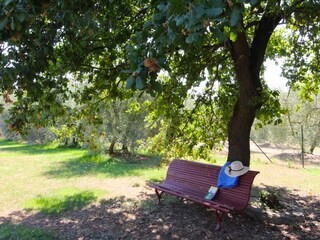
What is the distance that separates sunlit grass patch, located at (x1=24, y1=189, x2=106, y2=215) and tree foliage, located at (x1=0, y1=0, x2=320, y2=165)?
2.41m

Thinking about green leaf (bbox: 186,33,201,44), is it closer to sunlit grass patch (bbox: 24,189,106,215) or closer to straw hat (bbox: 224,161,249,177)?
straw hat (bbox: 224,161,249,177)

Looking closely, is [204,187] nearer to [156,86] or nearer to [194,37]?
[156,86]

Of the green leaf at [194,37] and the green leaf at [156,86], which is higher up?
the green leaf at [194,37]

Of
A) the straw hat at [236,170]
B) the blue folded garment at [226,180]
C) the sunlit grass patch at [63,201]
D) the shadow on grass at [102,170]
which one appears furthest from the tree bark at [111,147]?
the straw hat at [236,170]

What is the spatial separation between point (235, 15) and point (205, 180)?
4.96m

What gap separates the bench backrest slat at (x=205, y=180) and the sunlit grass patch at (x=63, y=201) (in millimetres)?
2070

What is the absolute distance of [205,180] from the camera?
6172 millimetres

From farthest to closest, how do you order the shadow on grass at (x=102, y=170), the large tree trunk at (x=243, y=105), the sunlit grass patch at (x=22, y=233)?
the shadow on grass at (x=102, y=170)
the large tree trunk at (x=243, y=105)
the sunlit grass patch at (x=22, y=233)

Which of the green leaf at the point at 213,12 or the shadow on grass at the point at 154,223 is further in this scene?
the shadow on grass at the point at 154,223

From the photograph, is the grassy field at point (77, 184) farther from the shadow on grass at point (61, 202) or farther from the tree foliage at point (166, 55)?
the tree foliage at point (166, 55)

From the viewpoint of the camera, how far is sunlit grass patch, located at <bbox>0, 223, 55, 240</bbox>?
15.7 feet

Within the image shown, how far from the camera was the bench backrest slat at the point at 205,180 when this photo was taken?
5.18 meters

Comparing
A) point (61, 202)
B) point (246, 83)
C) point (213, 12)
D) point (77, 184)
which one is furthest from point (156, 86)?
point (77, 184)

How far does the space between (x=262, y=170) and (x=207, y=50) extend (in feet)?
24.1
